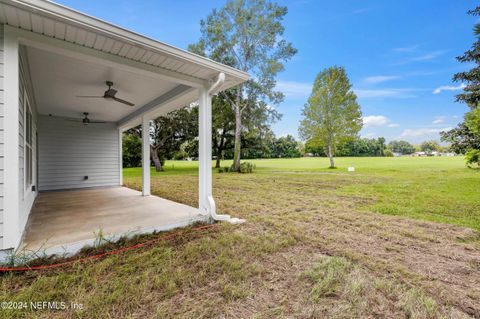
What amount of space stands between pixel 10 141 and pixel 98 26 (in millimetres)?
1390

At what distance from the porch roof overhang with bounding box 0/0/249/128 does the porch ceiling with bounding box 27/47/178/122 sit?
35 centimetres

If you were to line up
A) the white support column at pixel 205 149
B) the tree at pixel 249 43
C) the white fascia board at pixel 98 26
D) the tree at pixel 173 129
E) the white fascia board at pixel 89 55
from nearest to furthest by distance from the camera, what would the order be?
the white fascia board at pixel 98 26 → the white fascia board at pixel 89 55 → the white support column at pixel 205 149 → the tree at pixel 249 43 → the tree at pixel 173 129

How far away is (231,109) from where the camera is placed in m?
14.9

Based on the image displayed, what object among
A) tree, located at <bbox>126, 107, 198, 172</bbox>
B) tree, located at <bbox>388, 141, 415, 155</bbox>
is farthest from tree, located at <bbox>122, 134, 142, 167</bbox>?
tree, located at <bbox>388, 141, 415, 155</bbox>

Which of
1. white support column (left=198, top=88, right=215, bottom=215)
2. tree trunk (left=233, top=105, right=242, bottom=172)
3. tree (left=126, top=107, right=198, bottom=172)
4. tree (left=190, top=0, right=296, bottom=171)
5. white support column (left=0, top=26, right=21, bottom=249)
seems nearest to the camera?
white support column (left=0, top=26, right=21, bottom=249)

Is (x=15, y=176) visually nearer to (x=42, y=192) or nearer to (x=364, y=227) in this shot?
(x=364, y=227)

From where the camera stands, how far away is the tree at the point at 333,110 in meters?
14.8

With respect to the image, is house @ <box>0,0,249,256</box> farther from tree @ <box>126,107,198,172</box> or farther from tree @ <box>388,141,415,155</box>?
tree @ <box>388,141,415,155</box>

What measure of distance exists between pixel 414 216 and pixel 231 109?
1248cm

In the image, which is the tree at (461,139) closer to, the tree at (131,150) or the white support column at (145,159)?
the white support column at (145,159)

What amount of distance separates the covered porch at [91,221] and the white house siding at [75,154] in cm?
229

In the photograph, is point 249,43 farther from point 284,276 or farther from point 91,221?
point 284,276

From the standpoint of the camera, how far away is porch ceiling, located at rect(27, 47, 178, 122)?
3.02 meters

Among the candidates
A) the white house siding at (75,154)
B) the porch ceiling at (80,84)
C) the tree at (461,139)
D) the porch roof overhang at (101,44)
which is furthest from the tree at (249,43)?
the porch roof overhang at (101,44)
